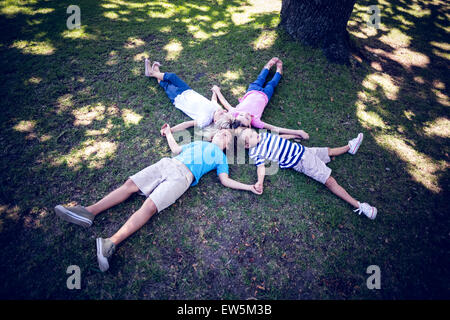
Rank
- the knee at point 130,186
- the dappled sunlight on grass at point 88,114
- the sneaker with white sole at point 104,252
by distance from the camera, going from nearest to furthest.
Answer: the sneaker with white sole at point 104,252, the knee at point 130,186, the dappled sunlight on grass at point 88,114

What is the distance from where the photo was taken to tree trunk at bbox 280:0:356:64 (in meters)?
4.98

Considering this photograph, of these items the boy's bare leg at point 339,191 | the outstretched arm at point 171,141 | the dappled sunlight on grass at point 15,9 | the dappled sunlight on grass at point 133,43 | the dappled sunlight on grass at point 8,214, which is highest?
the dappled sunlight on grass at point 15,9

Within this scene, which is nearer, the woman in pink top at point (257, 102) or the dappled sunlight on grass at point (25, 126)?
the dappled sunlight on grass at point (25, 126)

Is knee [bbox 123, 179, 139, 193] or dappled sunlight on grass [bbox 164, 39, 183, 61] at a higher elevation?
dappled sunlight on grass [bbox 164, 39, 183, 61]

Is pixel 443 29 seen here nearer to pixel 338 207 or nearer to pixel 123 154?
pixel 338 207

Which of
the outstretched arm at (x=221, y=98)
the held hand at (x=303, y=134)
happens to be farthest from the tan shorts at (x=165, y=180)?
the held hand at (x=303, y=134)

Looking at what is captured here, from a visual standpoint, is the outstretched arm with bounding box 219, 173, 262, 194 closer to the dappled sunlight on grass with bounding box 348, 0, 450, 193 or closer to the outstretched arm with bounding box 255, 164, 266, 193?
the outstretched arm with bounding box 255, 164, 266, 193

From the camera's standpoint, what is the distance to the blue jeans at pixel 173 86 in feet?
15.1

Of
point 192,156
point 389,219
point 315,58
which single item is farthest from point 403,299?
point 315,58

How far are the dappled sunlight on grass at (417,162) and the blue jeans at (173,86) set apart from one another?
426 centimetres

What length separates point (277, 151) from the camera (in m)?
3.88

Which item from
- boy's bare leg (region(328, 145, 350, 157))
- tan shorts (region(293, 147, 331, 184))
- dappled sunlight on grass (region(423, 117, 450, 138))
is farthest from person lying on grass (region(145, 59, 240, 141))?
dappled sunlight on grass (region(423, 117, 450, 138))

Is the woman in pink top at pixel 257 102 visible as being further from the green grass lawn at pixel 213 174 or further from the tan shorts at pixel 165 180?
the tan shorts at pixel 165 180

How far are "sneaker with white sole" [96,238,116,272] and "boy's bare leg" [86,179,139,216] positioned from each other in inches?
22.5
